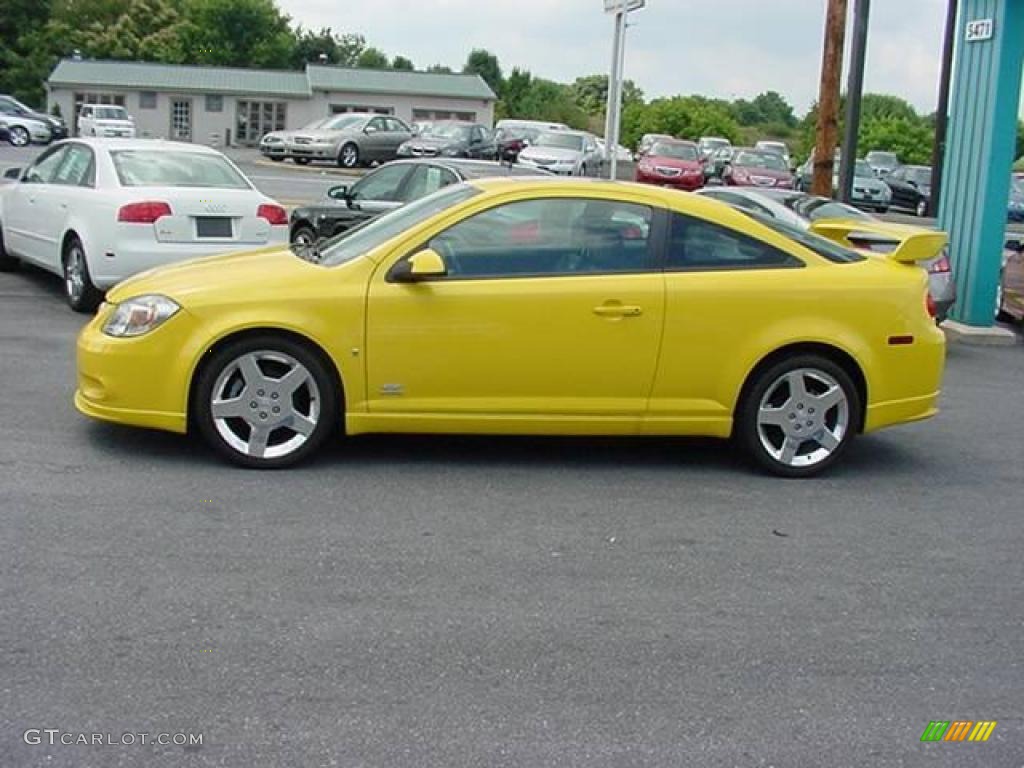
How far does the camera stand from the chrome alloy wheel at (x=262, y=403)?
20.4 ft

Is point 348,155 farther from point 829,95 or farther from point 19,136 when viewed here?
point 829,95

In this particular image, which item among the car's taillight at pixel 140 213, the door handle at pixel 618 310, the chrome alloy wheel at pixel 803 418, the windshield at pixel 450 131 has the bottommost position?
the chrome alloy wheel at pixel 803 418

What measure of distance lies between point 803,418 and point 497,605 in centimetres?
261

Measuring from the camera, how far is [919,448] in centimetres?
753

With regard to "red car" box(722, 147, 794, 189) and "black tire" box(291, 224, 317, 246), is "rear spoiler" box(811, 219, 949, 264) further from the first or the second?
"red car" box(722, 147, 794, 189)

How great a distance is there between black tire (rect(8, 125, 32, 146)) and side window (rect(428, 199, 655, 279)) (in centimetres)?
3994

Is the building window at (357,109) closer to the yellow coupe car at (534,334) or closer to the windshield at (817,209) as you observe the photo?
the windshield at (817,209)

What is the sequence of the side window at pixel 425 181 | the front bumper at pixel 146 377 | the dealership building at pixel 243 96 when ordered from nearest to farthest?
the front bumper at pixel 146 377 < the side window at pixel 425 181 < the dealership building at pixel 243 96

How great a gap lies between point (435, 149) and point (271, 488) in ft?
98.2

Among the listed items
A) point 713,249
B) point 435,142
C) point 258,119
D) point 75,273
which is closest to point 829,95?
point 75,273

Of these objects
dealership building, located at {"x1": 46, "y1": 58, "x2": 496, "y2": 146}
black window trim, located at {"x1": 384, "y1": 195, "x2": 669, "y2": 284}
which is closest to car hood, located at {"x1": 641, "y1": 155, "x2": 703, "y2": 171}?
dealership building, located at {"x1": 46, "y1": 58, "x2": 496, "y2": 146}

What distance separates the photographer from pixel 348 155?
3806 centimetres

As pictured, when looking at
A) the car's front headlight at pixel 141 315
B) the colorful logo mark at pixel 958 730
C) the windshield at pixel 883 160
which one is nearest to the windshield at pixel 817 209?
the car's front headlight at pixel 141 315

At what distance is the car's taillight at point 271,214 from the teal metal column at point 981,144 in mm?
6461
